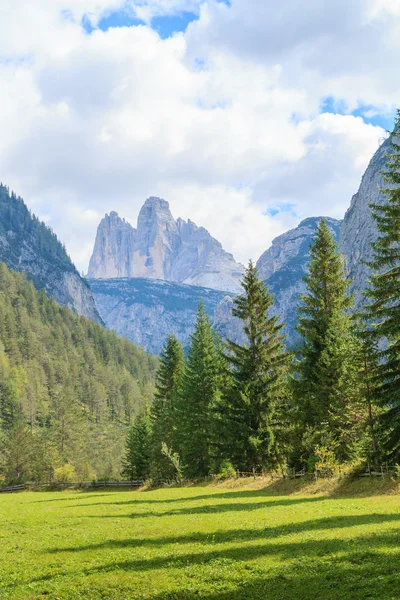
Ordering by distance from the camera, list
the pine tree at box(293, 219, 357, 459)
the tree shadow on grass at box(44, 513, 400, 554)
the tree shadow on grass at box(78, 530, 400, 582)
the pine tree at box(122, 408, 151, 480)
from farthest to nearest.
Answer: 1. the pine tree at box(122, 408, 151, 480)
2. the pine tree at box(293, 219, 357, 459)
3. the tree shadow on grass at box(44, 513, 400, 554)
4. the tree shadow on grass at box(78, 530, 400, 582)

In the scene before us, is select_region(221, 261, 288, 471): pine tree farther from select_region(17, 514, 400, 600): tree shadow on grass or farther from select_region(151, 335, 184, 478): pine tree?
select_region(17, 514, 400, 600): tree shadow on grass

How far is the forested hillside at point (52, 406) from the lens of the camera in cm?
8231

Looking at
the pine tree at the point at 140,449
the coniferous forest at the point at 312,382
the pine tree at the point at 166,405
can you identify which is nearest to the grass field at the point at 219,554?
the coniferous forest at the point at 312,382

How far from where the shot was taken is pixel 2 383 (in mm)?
138250

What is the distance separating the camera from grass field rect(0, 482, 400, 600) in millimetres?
10656

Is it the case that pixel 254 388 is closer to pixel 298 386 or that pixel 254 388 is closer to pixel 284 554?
pixel 298 386

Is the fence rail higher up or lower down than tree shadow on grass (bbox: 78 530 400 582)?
lower down

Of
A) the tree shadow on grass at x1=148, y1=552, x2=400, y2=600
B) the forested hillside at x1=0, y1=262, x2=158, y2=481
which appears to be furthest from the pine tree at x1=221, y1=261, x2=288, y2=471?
the forested hillside at x1=0, y1=262, x2=158, y2=481

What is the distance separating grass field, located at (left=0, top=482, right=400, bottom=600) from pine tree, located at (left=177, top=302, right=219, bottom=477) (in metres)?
27.0

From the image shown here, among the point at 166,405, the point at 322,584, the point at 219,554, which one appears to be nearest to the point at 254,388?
the point at 166,405

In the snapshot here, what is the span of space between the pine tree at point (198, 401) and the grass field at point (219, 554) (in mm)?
27009

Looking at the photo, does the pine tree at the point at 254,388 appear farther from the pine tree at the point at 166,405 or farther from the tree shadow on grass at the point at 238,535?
the tree shadow on grass at the point at 238,535

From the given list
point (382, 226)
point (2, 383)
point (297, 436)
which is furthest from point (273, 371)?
point (2, 383)

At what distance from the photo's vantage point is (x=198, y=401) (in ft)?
167
